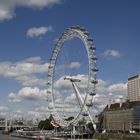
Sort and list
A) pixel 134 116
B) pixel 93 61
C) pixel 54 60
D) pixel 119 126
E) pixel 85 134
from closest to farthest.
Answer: pixel 93 61, pixel 54 60, pixel 85 134, pixel 134 116, pixel 119 126

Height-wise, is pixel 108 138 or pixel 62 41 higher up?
pixel 62 41

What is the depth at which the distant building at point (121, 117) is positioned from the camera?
15525 cm

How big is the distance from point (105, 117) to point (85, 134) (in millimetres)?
56400

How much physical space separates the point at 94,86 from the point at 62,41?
1468cm

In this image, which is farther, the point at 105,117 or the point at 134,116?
the point at 105,117

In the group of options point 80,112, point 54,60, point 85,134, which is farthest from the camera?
point 85,134

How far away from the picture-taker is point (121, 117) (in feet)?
549

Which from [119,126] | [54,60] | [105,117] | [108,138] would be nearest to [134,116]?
[119,126]

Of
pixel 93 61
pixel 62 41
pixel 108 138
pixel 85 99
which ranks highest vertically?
pixel 62 41

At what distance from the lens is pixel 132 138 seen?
96.3 meters

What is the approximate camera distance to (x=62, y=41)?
90250mm

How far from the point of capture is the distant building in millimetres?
155250

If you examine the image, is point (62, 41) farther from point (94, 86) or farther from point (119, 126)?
point (119, 126)

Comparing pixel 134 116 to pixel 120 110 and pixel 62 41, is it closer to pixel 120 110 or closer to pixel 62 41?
pixel 120 110
